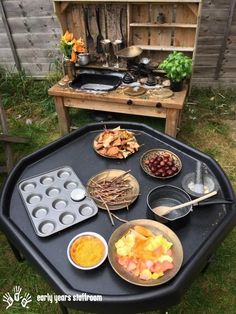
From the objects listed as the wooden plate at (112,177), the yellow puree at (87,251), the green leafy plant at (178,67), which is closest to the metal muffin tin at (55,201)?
the wooden plate at (112,177)

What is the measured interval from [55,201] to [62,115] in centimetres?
194

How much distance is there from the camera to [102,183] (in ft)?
6.22

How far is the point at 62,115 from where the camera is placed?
3523 mm

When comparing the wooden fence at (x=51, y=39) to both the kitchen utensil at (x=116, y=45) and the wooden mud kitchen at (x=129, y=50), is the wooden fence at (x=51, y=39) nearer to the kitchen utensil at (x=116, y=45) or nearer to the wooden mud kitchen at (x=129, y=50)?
the wooden mud kitchen at (x=129, y=50)

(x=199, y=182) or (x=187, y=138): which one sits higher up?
(x=199, y=182)

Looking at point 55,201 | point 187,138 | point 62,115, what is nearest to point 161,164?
point 55,201

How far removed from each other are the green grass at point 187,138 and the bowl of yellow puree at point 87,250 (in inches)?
30.6

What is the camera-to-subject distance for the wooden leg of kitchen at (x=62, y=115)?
3.39m

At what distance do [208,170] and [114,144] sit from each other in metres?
0.75

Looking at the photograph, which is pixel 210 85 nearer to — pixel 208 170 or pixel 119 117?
pixel 119 117

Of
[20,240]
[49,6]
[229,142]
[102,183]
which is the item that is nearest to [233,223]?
[102,183]

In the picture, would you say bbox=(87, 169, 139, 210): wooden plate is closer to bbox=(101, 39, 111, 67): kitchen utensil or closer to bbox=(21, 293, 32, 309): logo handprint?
bbox=(21, 293, 32, 309): logo handprint

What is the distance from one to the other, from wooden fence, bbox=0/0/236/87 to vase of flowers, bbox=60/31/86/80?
107 cm

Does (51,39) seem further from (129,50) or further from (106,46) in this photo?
(129,50)
